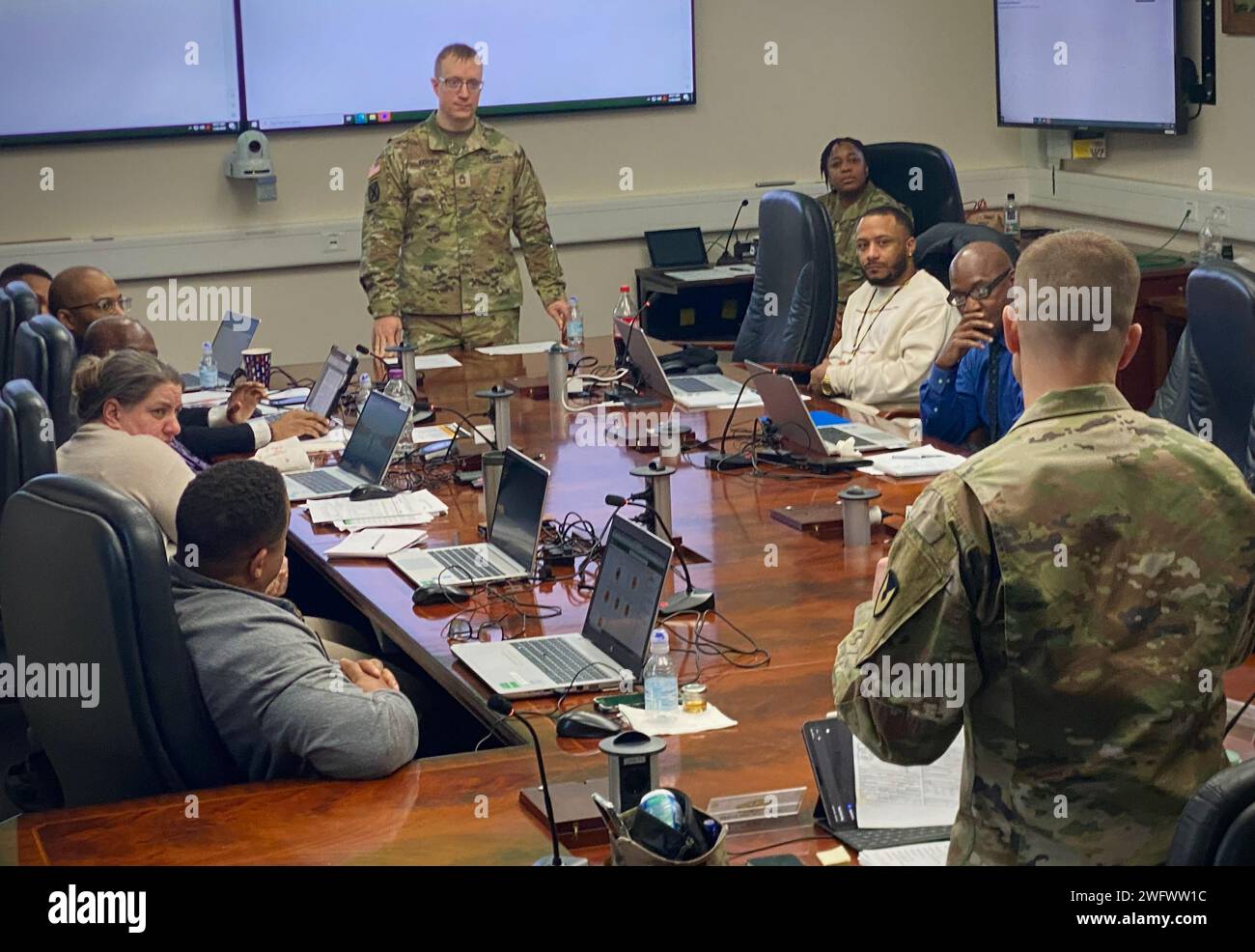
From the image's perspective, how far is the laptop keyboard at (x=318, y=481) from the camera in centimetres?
441

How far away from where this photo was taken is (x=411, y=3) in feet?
23.9

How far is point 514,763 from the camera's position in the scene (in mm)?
2598

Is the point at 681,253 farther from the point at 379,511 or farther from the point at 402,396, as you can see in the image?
the point at 379,511

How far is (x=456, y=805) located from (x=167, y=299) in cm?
510

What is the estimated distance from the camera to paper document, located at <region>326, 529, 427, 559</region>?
3.79 meters

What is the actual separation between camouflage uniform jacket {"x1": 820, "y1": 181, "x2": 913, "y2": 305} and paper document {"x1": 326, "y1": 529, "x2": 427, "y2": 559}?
3297mm

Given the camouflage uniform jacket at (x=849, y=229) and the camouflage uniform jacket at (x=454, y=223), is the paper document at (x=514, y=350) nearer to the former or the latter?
the camouflage uniform jacket at (x=454, y=223)

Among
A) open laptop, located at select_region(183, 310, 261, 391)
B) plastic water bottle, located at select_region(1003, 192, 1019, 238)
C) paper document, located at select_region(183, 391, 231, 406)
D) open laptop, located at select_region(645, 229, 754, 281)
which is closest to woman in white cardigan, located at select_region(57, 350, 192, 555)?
paper document, located at select_region(183, 391, 231, 406)

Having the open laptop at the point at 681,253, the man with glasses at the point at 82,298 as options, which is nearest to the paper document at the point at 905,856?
the man with glasses at the point at 82,298

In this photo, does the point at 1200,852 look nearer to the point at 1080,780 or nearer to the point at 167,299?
the point at 1080,780

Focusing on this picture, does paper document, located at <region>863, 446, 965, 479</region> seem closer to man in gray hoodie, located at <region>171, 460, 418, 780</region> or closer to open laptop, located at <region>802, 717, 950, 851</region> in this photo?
man in gray hoodie, located at <region>171, 460, 418, 780</region>

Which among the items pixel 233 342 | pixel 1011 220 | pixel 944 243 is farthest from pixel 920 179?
pixel 233 342

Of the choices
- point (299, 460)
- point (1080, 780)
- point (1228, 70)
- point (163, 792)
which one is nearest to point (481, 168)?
point (299, 460)

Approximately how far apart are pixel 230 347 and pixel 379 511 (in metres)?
2.29
